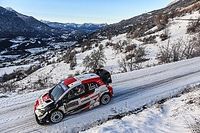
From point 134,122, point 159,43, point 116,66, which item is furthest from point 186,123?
point 159,43

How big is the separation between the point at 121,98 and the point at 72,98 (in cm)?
337

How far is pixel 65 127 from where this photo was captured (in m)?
15.2

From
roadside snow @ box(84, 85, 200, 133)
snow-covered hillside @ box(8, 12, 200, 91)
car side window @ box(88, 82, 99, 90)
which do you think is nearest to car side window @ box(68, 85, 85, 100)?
car side window @ box(88, 82, 99, 90)

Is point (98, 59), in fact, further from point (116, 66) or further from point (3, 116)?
point (3, 116)

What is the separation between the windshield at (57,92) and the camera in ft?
53.1

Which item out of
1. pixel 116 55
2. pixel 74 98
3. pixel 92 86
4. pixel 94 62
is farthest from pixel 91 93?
pixel 116 55

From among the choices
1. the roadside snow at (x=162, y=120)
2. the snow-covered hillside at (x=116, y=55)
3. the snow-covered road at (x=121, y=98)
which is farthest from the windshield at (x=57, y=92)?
the snow-covered hillside at (x=116, y=55)

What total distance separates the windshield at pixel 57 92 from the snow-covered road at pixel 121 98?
3.96ft

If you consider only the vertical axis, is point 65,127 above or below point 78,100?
below

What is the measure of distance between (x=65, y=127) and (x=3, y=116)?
14.2 ft

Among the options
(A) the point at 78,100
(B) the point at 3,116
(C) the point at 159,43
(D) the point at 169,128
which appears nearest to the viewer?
(D) the point at 169,128

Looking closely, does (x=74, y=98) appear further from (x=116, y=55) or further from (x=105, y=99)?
(x=116, y=55)

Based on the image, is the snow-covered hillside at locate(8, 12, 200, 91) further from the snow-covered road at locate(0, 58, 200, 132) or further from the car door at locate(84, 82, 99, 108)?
the car door at locate(84, 82, 99, 108)

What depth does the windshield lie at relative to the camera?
53.1 feet
